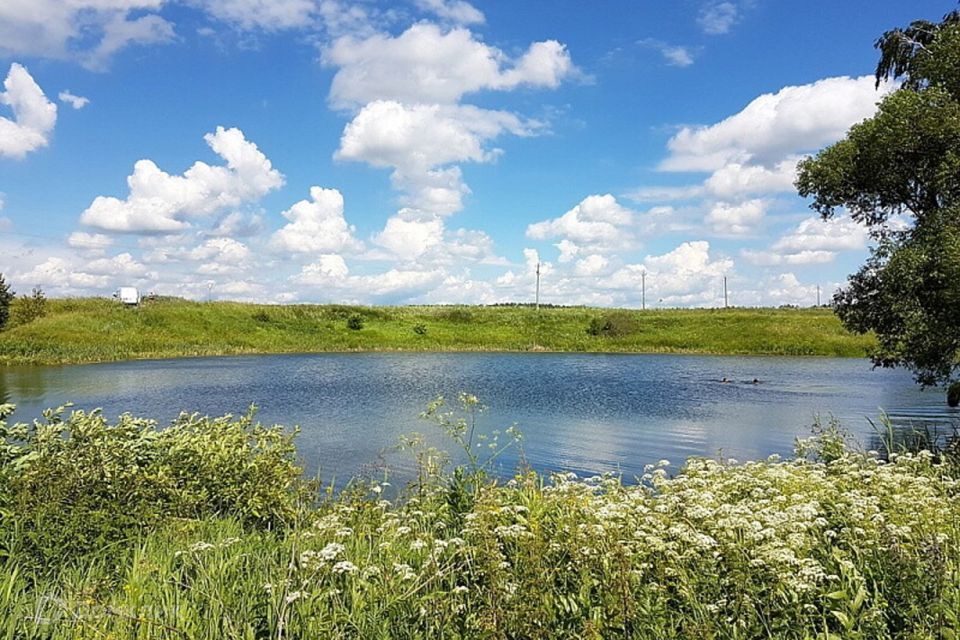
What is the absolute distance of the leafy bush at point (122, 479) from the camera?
7973mm

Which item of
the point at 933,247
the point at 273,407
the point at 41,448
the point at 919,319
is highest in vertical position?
the point at 933,247

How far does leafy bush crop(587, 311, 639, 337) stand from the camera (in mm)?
91125

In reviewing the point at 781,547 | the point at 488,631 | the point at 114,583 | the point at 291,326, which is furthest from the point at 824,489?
the point at 291,326

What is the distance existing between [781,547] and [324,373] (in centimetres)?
4746

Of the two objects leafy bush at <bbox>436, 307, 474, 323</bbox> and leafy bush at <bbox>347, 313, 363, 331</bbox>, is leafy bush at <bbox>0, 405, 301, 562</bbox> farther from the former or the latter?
leafy bush at <bbox>436, 307, 474, 323</bbox>

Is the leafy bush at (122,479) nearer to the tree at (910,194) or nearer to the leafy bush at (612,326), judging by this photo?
the tree at (910,194)

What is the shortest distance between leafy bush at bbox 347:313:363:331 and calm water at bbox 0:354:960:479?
25784mm

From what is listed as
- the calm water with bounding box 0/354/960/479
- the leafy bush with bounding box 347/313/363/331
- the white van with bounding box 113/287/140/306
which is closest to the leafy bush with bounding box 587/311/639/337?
the calm water with bounding box 0/354/960/479

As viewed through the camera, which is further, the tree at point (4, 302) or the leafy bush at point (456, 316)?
the leafy bush at point (456, 316)

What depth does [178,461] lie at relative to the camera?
9.79m

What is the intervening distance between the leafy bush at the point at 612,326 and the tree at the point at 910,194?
224ft

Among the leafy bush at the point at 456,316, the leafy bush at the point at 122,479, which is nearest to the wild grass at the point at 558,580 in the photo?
the leafy bush at the point at 122,479

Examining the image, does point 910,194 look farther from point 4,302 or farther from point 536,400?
point 4,302

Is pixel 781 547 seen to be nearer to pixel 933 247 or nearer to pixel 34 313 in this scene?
pixel 933 247
